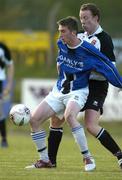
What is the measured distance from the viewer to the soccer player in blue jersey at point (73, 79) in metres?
11.1

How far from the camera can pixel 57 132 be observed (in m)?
11.7

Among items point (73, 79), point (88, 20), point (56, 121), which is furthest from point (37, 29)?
point (73, 79)

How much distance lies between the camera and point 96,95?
1144 cm

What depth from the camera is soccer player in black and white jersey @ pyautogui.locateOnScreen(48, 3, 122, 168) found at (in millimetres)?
11266

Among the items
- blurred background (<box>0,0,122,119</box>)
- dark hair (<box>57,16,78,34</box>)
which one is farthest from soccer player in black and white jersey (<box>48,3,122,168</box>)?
blurred background (<box>0,0,122,119</box>)

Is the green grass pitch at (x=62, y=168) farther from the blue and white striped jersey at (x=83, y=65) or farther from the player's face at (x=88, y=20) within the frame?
the player's face at (x=88, y=20)

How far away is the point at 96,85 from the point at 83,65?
0.47m

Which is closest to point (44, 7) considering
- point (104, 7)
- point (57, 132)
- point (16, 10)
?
point (16, 10)

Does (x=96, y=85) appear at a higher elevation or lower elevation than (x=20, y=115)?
higher

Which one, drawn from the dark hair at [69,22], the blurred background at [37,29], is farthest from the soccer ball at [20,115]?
the blurred background at [37,29]

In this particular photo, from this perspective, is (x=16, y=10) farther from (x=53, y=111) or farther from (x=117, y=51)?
(x=53, y=111)

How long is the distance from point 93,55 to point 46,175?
5.63 feet

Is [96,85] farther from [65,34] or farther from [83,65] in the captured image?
[65,34]

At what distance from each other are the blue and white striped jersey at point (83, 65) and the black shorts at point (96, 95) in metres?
0.22
